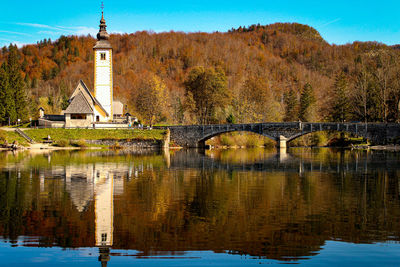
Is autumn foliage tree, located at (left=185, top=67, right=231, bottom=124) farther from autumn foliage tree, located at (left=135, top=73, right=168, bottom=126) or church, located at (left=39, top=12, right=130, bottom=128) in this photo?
church, located at (left=39, top=12, right=130, bottom=128)

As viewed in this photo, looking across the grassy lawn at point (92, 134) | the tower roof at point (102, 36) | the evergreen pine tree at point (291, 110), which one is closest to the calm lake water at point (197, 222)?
the grassy lawn at point (92, 134)

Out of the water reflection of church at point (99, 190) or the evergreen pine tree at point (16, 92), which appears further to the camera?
the evergreen pine tree at point (16, 92)

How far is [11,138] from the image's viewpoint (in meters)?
69.4

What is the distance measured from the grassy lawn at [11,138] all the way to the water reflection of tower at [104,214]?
44.4 m

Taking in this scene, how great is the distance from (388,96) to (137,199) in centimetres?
7214

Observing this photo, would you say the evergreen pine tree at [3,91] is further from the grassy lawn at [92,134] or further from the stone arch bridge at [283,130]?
the stone arch bridge at [283,130]

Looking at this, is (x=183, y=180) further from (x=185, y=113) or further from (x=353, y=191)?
(x=185, y=113)

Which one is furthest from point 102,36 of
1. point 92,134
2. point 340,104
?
point 340,104

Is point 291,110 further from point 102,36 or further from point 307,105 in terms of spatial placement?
point 102,36

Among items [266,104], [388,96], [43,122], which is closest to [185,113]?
[266,104]

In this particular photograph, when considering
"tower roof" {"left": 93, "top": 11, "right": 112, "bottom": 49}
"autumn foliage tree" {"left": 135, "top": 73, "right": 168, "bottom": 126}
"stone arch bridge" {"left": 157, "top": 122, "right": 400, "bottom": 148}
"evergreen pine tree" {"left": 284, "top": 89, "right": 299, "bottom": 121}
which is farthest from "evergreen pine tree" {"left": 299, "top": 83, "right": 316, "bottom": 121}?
"tower roof" {"left": 93, "top": 11, "right": 112, "bottom": 49}

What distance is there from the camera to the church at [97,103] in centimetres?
8100

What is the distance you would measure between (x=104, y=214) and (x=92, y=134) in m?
60.8

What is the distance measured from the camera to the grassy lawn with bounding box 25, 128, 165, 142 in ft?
243
